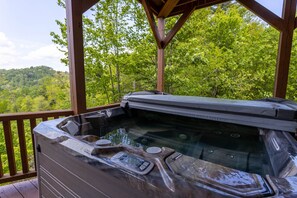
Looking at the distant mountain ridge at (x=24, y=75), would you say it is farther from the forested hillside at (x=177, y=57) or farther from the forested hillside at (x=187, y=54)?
the forested hillside at (x=187, y=54)

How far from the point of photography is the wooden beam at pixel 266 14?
2786mm

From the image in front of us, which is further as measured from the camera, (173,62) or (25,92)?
(173,62)

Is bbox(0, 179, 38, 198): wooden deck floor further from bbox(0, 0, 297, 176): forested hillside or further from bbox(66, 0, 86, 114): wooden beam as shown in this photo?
bbox(0, 0, 297, 176): forested hillside

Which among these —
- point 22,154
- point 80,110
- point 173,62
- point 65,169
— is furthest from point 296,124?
point 173,62

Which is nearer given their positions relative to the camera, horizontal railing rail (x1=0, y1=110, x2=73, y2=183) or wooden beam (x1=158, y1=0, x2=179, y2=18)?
horizontal railing rail (x1=0, y1=110, x2=73, y2=183)

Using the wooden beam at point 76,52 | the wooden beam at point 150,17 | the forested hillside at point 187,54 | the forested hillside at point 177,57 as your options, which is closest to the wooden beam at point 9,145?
the wooden beam at point 76,52

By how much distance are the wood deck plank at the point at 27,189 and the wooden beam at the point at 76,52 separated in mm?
951

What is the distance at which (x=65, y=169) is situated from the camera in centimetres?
111

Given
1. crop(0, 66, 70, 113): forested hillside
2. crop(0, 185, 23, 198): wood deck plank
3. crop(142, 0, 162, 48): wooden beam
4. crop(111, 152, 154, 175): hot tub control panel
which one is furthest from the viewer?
crop(0, 66, 70, 113): forested hillside

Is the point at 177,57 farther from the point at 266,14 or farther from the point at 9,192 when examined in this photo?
the point at 9,192

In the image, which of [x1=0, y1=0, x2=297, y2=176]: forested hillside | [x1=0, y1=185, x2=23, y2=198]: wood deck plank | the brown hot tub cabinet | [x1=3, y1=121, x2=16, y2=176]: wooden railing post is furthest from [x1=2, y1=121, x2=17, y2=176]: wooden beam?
[x1=0, y1=0, x2=297, y2=176]: forested hillside

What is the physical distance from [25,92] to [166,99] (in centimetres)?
471

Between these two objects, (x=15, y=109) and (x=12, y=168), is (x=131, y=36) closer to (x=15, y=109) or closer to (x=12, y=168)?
(x=15, y=109)

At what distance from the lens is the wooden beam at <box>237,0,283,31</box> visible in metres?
2.79
